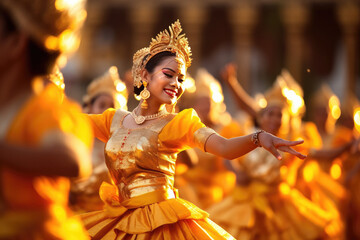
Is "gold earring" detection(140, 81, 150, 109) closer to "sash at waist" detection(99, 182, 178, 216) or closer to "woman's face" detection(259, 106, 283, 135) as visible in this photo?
"sash at waist" detection(99, 182, 178, 216)

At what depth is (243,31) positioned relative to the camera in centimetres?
2384

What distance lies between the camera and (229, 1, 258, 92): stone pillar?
2339cm

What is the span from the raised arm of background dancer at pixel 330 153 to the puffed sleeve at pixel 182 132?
2426 millimetres

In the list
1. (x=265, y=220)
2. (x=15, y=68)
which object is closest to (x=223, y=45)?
(x=265, y=220)

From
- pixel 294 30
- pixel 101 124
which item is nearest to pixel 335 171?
pixel 101 124

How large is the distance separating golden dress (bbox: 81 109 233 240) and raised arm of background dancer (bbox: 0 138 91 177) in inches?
52.0

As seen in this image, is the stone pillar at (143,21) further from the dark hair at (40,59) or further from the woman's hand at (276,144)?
the dark hair at (40,59)

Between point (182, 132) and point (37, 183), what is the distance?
58.7 inches

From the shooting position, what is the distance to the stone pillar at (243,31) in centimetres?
2339

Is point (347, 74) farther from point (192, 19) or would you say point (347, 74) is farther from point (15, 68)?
A: point (15, 68)

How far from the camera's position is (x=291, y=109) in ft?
24.0

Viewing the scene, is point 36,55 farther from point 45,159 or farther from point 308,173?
point 308,173

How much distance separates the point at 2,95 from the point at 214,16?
76.4 feet

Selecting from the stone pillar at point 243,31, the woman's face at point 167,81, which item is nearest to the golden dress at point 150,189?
the woman's face at point 167,81
